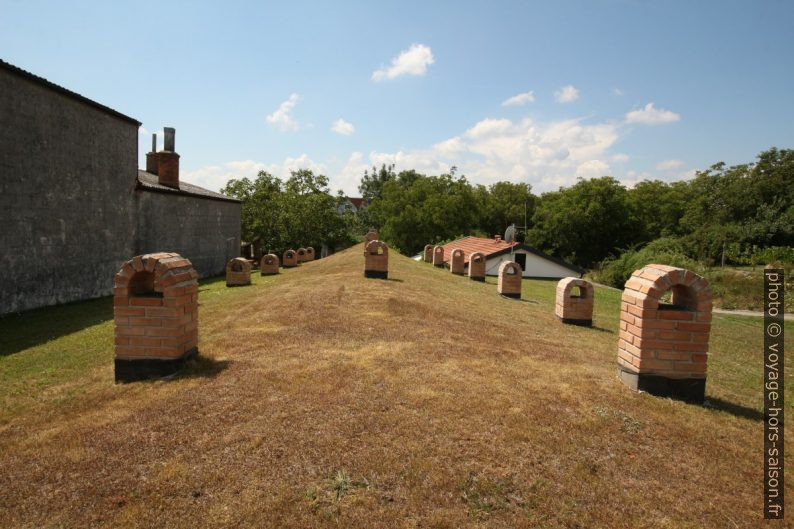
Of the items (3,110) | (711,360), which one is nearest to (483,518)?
(711,360)

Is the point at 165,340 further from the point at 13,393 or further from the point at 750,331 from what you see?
the point at 750,331

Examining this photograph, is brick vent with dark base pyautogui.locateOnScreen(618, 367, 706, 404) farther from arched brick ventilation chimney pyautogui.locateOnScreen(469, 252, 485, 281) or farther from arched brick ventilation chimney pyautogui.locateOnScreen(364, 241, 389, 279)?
arched brick ventilation chimney pyautogui.locateOnScreen(469, 252, 485, 281)

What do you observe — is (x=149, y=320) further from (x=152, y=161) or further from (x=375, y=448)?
(x=152, y=161)

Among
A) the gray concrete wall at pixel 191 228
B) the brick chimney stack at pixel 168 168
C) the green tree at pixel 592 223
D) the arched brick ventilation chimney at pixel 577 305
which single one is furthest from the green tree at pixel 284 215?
the arched brick ventilation chimney at pixel 577 305

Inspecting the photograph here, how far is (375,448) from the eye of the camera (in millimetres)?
3502

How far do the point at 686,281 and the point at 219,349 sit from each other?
585cm

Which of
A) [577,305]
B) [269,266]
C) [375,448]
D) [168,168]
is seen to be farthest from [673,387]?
[168,168]

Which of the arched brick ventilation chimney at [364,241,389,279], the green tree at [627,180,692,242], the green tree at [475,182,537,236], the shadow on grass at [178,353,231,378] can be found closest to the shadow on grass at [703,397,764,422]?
the shadow on grass at [178,353,231,378]

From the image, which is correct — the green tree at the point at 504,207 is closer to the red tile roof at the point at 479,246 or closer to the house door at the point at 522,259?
the red tile roof at the point at 479,246

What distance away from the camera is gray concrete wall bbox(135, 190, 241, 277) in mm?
18125

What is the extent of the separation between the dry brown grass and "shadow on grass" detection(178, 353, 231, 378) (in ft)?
0.10

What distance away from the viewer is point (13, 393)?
5.27 metres

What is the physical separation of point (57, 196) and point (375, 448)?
45.1 feet

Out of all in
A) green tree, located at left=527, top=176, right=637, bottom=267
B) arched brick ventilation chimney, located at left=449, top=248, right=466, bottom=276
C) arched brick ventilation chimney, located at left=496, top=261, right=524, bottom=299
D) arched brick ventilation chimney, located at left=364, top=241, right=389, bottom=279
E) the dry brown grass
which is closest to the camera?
the dry brown grass
